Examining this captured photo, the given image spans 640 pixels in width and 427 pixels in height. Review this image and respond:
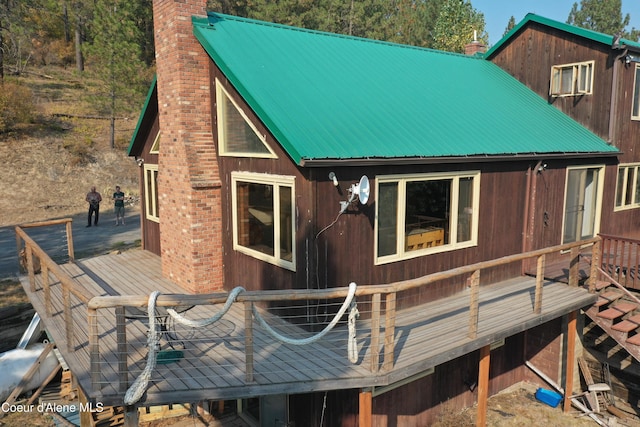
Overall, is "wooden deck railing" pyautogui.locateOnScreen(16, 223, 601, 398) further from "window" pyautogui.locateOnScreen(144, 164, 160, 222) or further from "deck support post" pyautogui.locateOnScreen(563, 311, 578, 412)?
"window" pyautogui.locateOnScreen(144, 164, 160, 222)

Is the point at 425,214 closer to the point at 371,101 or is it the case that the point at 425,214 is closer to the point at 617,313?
the point at 371,101

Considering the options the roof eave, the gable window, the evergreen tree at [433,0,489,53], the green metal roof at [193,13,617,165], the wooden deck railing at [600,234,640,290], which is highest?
the evergreen tree at [433,0,489,53]

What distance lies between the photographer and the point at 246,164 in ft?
26.8

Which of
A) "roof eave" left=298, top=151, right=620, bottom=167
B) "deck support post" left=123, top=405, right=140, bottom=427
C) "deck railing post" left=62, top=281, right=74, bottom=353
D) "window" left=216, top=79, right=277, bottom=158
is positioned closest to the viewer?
"deck support post" left=123, top=405, right=140, bottom=427

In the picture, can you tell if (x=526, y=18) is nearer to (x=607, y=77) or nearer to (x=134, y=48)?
(x=607, y=77)

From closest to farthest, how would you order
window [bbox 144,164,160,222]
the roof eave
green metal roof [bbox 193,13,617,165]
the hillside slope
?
the roof eave
green metal roof [bbox 193,13,617,165]
window [bbox 144,164,160,222]
the hillside slope

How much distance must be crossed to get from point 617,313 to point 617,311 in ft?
0.28

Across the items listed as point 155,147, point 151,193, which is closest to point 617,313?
point 155,147

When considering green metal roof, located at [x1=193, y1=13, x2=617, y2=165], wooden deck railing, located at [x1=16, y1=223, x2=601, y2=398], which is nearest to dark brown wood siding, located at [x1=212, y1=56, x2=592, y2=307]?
green metal roof, located at [x1=193, y1=13, x2=617, y2=165]

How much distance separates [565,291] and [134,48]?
23184mm

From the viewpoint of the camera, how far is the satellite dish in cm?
682

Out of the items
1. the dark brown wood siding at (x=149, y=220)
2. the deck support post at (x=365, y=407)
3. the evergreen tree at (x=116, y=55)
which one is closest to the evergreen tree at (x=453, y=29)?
the evergreen tree at (x=116, y=55)

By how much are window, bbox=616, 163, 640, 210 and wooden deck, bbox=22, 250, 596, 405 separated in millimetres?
4112

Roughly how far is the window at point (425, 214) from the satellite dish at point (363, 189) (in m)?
0.56
